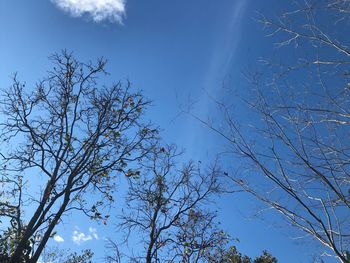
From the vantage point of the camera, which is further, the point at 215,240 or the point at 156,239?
the point at 215,240

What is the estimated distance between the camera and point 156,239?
14.5 meters

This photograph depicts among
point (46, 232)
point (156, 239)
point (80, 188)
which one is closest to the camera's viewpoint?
point (46, 232)

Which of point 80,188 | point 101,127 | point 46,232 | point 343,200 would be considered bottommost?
point 343,200

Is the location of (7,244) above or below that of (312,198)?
above

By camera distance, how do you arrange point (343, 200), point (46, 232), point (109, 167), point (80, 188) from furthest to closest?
point (109, 167) < point (80, 188) < point (46, 232) < point (343, 200)

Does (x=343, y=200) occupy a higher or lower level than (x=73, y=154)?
lower

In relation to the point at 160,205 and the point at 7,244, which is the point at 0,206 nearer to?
the point at 7,244

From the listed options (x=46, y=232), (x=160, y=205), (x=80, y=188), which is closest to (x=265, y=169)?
(x=46, y=232)

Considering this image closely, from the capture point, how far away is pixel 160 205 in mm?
15594

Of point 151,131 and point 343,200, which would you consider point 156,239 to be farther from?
point 343,200

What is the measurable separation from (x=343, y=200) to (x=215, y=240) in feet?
43.4

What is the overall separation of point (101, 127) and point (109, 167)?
1490mm

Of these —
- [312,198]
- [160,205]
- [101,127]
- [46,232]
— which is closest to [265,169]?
[312,198]

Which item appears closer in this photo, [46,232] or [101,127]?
[46,232]
